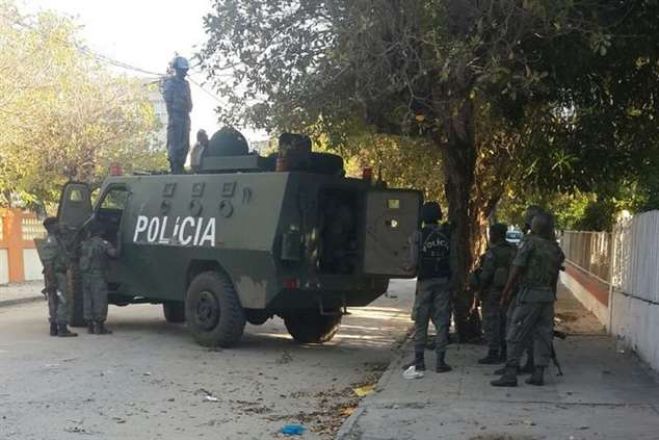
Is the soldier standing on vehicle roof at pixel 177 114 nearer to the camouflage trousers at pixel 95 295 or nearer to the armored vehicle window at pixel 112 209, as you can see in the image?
the armored vehicle window at pixel 112 209

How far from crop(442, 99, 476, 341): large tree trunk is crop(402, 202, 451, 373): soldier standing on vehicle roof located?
1787mm

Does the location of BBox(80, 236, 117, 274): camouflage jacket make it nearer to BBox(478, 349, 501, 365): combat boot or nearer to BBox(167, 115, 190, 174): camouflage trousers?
BBox(167, 115, 190, 174): camouflage trousers

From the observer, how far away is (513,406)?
6.75m

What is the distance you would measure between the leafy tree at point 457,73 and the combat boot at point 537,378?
2.67 m

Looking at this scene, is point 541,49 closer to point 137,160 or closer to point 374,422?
point 374,422

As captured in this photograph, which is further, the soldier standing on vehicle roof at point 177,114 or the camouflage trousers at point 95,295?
the soldier standing on vehicle roof at point 177,114

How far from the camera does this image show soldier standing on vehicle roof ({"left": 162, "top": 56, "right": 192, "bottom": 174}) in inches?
465

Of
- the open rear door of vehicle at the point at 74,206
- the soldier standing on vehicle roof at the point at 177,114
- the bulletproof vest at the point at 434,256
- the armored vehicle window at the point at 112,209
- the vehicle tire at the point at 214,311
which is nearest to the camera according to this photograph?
the bulletproof vest at the point at 434,256

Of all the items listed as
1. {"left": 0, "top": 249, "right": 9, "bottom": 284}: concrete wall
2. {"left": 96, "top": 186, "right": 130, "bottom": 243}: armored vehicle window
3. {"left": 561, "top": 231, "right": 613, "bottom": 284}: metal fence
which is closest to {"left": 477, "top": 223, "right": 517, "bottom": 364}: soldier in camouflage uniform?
{"left": 561, "top": 231, "right": 613, "bottom": 284}: metal fence

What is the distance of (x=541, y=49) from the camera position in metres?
7.95

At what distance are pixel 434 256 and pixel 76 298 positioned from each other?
239 inches

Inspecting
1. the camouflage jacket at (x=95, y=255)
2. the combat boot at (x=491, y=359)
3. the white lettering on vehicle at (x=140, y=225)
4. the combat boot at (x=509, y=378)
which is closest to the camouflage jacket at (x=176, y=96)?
the white lettering on vehicle at (x=140, y=225)

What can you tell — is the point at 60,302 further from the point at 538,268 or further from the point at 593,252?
the point at 593,252

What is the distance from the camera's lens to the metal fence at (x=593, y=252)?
13.3 metres
